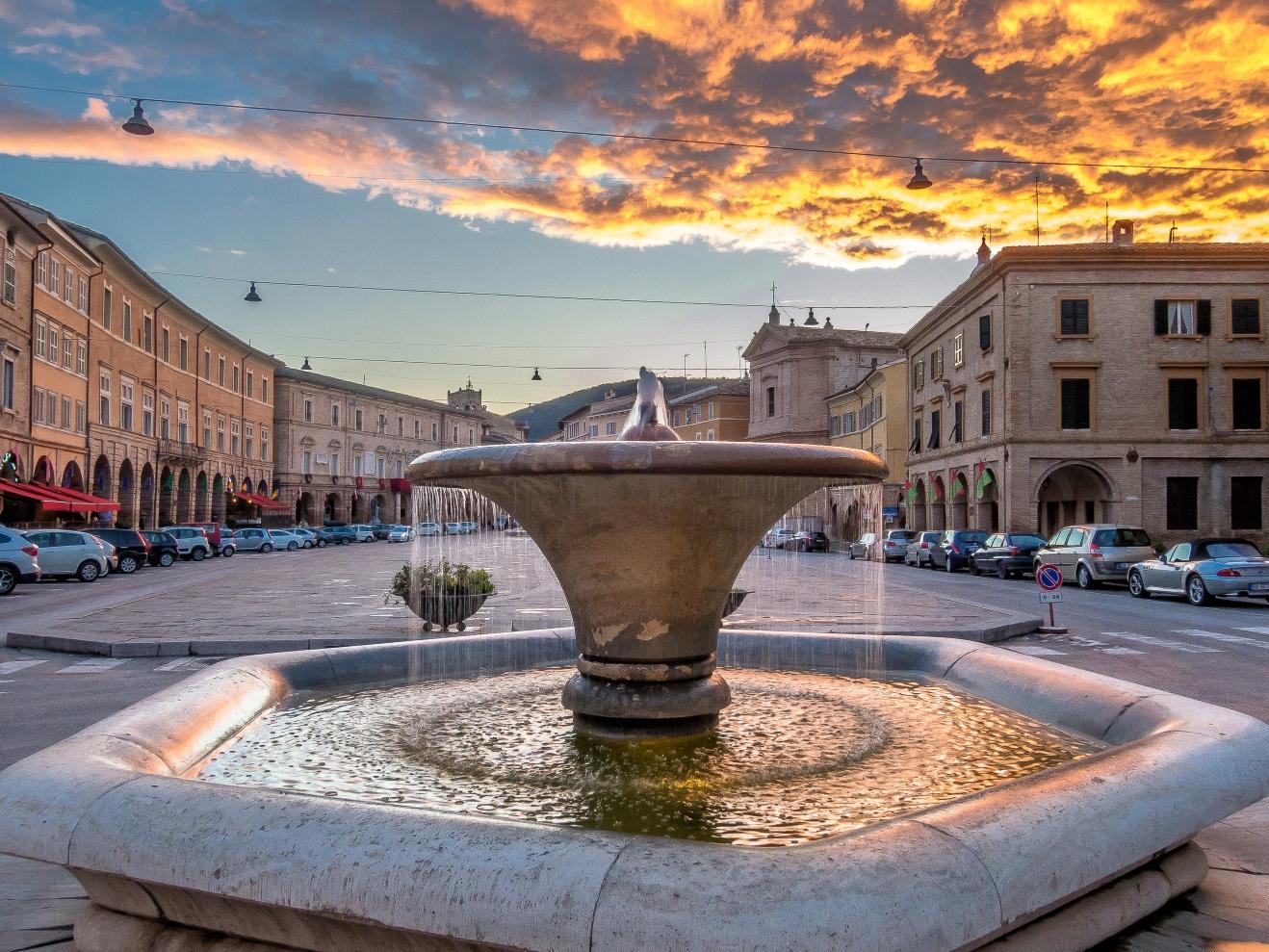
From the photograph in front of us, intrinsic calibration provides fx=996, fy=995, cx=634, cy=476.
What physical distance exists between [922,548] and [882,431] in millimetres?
21185

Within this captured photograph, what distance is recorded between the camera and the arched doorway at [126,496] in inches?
1795

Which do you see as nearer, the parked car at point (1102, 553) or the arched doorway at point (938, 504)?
the parked car at point (1102, 553)

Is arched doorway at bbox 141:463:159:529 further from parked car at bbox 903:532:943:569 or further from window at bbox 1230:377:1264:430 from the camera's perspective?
window at bbox 1230:377:1264:430

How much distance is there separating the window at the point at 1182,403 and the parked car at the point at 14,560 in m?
36.6

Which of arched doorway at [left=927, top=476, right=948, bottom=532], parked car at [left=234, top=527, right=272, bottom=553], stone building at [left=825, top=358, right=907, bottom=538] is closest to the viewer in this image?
arched doorway at [left=927, top=476, right=948, bottom=532]

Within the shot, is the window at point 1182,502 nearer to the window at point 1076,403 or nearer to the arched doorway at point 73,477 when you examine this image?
the window at point 1076,403

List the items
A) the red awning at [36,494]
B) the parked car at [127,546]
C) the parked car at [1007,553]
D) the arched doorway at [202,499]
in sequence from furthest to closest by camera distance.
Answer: the arched doorway at [202,499] < the parked car at [127,546] < the red awning at [36,494] < the parked car at [1007,553]

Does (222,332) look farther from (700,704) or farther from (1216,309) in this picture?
(700,704)

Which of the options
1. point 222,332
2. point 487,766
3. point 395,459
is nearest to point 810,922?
point 487,766

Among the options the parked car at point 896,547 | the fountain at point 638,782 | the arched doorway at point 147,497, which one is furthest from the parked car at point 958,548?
the arched doorway at point 147,497

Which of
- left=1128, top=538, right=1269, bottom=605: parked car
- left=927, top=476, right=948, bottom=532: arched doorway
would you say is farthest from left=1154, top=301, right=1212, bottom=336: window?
left=1128, top=538, right=1269, bottom=605: parked car

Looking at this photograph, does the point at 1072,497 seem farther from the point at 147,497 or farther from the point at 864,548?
the point at 147,497

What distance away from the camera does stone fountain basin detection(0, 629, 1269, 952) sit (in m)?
2.52

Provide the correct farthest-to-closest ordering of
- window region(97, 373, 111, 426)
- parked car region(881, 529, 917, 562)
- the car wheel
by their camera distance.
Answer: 1. window region(97, 373, 111, 426)
2. parked car region(881, 529, 917, 562)
3. the car wheel
